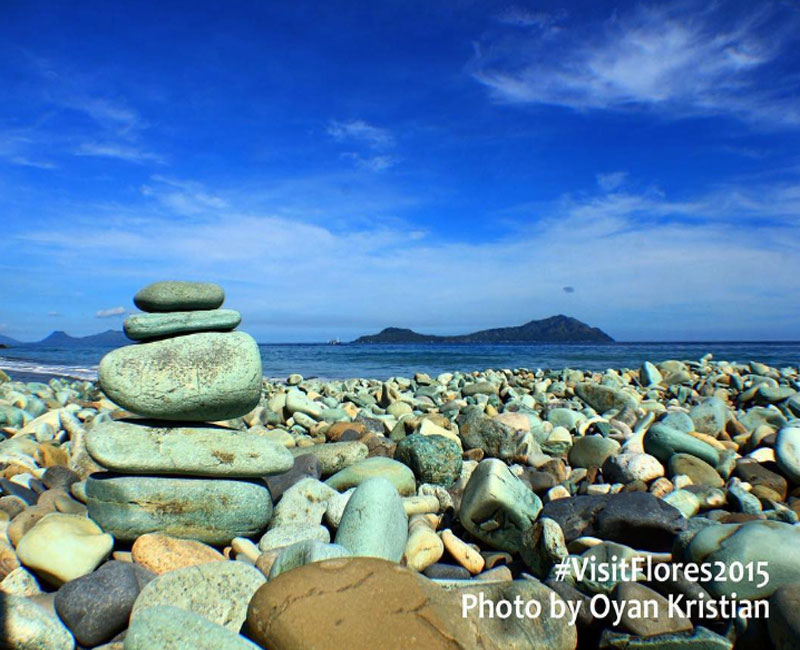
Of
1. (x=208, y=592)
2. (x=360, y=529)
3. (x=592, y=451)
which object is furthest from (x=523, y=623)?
(x=592, y=451)

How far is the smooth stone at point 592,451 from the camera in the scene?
697cm

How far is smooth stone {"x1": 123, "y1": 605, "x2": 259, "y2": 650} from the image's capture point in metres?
2.75

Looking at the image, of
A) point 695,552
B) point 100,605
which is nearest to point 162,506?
point 100,605

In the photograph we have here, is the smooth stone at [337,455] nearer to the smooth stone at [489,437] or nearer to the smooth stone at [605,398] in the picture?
the smooth stone at [489,437]

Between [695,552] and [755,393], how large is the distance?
10.4 meters

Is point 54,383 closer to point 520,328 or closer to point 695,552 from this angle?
point 695,552

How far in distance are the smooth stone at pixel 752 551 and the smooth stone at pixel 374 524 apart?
80.2 inches

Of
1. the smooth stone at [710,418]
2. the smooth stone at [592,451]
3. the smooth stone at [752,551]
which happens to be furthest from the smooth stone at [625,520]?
the smooth stone at [710,418]

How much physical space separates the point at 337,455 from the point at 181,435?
7.29 ft

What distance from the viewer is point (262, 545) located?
4715mm

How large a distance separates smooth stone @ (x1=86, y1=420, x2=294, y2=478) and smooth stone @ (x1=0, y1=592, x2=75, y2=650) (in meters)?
1.51

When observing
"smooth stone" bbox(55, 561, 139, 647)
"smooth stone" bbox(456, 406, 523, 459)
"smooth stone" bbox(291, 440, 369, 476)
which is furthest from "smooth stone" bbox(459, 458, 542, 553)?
"smooth stone" bbox(55, 561, 139, 647)

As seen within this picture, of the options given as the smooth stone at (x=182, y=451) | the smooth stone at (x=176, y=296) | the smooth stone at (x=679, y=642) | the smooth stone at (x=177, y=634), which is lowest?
the smooth stone at (x=679, y=642)

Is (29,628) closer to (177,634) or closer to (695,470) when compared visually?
(177,634)
